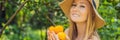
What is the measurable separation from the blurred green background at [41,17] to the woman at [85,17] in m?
0.89

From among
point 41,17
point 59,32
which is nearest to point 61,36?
point 59,32

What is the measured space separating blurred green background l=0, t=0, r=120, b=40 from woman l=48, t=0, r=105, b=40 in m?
0.89

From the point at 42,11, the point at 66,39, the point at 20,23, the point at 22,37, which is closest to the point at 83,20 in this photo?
the point at 66,39

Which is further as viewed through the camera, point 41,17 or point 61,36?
point 41,17

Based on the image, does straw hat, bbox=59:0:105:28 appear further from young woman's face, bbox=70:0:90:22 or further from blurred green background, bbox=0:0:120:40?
blurred green background, bbox=0:0:120:40

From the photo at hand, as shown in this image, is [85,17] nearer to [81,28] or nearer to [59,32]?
[81,28]

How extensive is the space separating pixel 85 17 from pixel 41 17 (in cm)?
164

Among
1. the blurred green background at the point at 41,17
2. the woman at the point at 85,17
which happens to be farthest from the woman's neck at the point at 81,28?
the blurred green background at the point at 41,17

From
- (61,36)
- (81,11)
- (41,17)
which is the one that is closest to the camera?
(61,36)

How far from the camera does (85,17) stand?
104 inches

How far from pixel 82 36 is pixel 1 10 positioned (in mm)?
2298

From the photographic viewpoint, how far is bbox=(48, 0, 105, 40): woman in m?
2.62

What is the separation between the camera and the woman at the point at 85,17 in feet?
8.61

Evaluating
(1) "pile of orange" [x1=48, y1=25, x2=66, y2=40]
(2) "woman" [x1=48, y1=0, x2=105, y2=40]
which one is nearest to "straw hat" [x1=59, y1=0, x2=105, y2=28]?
(2) "woman" [x1=48, y1=0, x2=105, y2=40]
